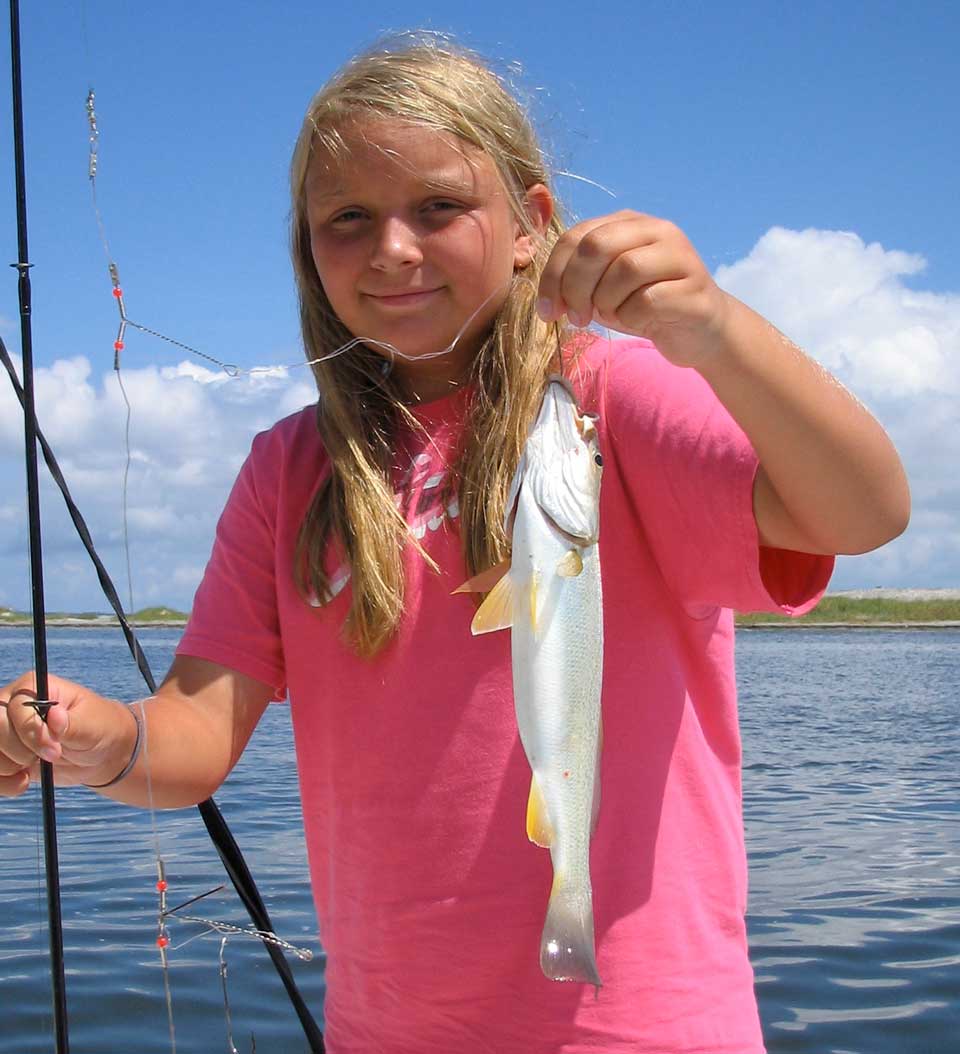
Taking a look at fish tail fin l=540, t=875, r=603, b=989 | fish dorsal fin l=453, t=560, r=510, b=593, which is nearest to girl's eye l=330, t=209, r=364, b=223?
fish dorsal fin l=453, t=560, r=510, b=593

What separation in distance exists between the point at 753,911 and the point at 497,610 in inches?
248

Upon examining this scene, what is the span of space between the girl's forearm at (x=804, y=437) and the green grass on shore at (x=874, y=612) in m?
56.5

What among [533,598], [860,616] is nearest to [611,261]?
[533,598]

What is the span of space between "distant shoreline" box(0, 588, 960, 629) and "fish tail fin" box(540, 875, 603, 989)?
167 feet

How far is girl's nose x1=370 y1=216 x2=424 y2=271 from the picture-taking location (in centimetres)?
210

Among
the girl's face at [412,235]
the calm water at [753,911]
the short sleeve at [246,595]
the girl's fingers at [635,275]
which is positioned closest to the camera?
the girl's fingers at [635,275]

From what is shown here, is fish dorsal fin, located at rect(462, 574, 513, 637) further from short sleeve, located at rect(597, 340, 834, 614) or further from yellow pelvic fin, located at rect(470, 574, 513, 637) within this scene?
short sleeve, located at rect(597, 340, 834, 614)

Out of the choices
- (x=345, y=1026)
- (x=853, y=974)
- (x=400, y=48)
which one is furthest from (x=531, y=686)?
(x=853, y=974)

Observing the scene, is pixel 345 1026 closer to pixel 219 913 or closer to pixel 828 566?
pixel 828 566

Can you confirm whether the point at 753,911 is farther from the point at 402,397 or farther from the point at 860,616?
the point at 860,616

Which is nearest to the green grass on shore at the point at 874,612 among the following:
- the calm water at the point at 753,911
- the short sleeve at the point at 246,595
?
the calm water at the point at 753,911

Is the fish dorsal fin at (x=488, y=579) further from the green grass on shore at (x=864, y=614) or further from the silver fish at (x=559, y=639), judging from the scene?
the green grass on shore at (x=864, y=614)

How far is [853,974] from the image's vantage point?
6.27 meters

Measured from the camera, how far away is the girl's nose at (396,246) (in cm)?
210
